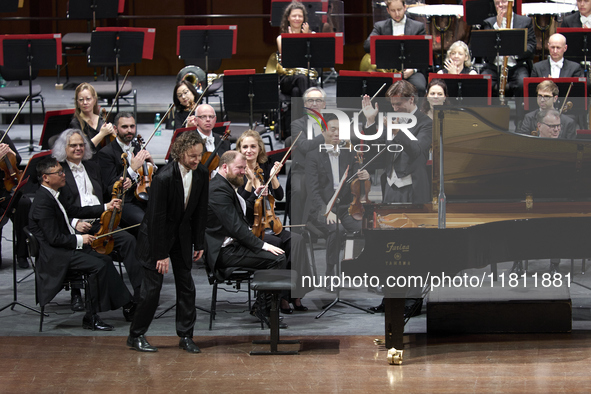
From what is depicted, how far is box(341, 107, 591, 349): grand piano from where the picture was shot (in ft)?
13.6

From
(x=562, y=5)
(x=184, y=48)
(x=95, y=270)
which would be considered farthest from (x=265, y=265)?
(x=562, y=5)

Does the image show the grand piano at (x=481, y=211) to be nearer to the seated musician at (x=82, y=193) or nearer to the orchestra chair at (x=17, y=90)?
the seated musician at (x=82, y=193)

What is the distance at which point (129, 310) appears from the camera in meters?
5.21

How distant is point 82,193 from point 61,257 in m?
0.56

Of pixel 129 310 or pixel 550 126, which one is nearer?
pixel 129 310

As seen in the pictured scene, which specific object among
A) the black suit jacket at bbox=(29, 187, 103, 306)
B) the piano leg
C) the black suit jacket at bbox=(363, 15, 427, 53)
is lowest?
the piano leg

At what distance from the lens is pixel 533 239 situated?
14.1ft

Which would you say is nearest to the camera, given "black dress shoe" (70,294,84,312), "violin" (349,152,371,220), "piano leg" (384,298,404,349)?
"piano leg" (384,298,404,349)

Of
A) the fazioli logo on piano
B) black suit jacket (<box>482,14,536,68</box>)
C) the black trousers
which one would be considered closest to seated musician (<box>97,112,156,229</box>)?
the black trousers

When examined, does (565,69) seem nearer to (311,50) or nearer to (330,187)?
(311,50)

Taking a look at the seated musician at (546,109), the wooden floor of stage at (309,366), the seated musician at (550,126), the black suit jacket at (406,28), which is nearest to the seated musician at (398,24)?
the black suit jacket at (406,28)

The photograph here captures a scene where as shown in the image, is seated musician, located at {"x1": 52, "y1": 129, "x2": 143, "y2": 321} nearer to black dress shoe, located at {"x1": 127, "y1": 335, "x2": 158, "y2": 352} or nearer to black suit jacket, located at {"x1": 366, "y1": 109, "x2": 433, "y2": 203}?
black dress shoe, located at {"x1": 127, "y1": 335, "x2": 158, "y2": 352}

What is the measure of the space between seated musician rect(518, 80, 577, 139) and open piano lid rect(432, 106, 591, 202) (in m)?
0.71

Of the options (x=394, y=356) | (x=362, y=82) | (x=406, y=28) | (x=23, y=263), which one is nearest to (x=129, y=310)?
(x=23, y=263)
